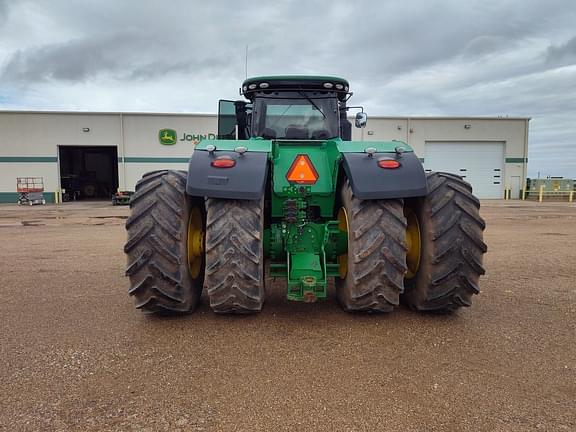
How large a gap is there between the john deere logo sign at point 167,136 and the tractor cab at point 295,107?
23.1m

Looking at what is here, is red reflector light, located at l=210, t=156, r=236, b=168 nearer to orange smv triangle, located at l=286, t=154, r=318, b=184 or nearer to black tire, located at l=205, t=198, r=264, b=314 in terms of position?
black tire, located at l=205, t=198, r=264, b=314

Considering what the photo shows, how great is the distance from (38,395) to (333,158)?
121 inches

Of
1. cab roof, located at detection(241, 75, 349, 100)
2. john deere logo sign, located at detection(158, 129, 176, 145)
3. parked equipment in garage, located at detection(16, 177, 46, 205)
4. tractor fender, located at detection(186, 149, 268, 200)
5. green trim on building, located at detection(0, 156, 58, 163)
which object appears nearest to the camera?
tractor fender, located at detection(186, 149, 268, 200)


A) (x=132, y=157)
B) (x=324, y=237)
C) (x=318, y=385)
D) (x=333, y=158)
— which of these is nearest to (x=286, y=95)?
(x=333, y=158)

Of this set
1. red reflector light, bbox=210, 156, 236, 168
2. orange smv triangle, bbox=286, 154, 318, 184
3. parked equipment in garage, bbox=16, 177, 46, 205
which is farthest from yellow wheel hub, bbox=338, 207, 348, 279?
parked equipment in garage, bbox=16, 177, 46, 205

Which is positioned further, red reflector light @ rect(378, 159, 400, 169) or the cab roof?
the cab roof

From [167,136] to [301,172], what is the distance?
2454 centimetres

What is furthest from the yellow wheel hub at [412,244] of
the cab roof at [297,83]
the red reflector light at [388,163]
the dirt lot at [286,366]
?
the cab roof at [297,83]

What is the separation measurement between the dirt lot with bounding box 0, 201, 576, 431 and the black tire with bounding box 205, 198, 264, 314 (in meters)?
0.33

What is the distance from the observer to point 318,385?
286 centimetres

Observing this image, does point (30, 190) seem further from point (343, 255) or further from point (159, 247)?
point (343, 255)

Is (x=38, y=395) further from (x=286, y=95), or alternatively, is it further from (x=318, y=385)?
(x=286, y=95)

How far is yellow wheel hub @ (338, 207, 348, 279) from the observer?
414 centimetres

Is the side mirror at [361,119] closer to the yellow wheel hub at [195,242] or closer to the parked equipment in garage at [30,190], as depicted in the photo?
the yellow wheel hub at [195,242]
